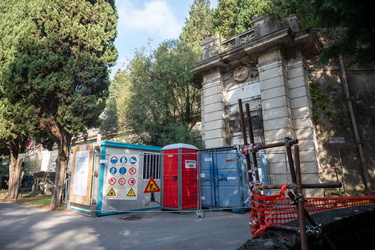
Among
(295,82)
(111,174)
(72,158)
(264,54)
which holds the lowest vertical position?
(111,174)

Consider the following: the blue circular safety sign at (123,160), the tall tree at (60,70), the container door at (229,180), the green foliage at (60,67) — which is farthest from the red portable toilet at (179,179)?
the green foliage at (60,67)

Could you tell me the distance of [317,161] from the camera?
9.44 meters

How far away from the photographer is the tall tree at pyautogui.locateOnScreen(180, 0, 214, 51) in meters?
31.3

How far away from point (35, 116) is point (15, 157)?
23.3 ft

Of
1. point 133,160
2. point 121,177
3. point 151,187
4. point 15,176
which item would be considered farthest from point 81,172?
point 15,176

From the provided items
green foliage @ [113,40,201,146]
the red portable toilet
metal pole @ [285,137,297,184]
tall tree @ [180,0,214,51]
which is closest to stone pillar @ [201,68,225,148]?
green foliage @ [113,40,201,146]

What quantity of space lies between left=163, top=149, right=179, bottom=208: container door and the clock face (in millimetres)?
5815

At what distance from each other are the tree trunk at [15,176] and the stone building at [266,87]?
530 inches

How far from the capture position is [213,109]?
12.6 metres

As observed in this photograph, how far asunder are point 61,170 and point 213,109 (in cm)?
854

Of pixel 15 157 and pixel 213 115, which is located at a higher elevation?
pixel 213 115

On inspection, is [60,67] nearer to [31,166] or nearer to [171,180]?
[171,180]

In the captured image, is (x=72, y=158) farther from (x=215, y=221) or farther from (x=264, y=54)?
(x=264, y=54)

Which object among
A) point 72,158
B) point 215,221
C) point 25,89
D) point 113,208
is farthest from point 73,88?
point 215,221
